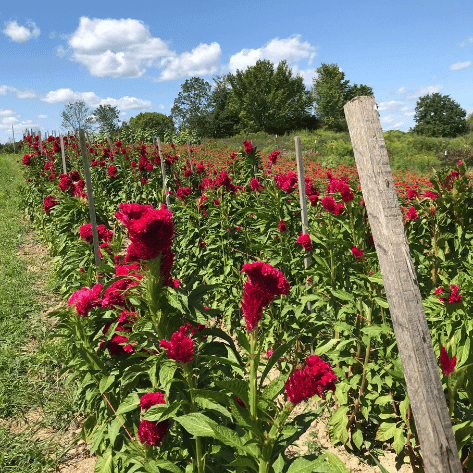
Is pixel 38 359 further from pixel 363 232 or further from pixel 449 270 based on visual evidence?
pixel 449 270

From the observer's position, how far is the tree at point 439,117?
136ft

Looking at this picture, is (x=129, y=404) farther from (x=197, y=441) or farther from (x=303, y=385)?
(x=303, y=385)

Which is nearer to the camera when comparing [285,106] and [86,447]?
[86,447]

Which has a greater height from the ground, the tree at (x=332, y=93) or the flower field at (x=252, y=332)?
the tree at (x=332, y=93)

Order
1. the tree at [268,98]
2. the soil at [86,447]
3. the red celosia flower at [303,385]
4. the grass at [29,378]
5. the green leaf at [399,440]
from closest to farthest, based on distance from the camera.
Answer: the red celosia flower at [303,385]
the green leaf at [399,440]
the soil at [86,447]
the grass at [29,378]
the tree at [268,98]

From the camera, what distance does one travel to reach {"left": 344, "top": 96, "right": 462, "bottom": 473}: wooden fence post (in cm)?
133

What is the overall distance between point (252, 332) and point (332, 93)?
43.5 meters

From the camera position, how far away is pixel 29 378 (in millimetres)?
3535

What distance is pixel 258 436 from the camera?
4.21 ft

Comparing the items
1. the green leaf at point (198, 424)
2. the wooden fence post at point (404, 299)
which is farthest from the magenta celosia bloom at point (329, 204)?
the green leaf at point (198, 424)

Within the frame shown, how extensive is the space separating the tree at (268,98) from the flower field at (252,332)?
34897 millimetres

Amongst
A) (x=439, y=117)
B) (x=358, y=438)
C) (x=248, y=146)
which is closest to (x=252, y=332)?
(x=358, y=438)

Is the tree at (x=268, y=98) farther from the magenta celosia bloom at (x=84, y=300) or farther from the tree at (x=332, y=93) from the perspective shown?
the magenta celosia bloom at (x=84, y=300)

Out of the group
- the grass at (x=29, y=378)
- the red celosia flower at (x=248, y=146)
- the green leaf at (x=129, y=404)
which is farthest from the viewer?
the red celosia flower at (x=248, y=146)
